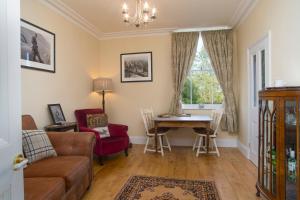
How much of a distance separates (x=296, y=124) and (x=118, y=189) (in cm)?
210

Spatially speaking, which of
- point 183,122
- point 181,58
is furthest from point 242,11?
point 183,122

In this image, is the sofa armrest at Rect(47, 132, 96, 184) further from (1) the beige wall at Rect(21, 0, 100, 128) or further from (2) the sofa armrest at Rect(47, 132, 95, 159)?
(1) the beige wall at Rect(21, 0, 100, 128)

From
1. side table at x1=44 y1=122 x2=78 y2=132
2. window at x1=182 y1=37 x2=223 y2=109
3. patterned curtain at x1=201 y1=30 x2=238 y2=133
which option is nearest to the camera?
side table at x1=44 y1=122 x2=78 y2=132

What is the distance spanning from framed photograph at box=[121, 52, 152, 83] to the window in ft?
3.27

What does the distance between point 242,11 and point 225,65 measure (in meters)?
1.17

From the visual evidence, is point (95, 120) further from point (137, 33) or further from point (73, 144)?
point (137, 33)

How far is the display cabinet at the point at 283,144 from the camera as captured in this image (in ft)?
5.85

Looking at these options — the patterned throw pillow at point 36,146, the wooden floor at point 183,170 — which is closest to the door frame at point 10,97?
the patterned throw pillow at point 36,146

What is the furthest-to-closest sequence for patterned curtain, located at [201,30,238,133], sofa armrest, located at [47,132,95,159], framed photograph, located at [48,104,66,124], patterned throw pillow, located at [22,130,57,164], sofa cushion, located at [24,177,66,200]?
patterned curtain, located at [201,30,238,133] < framed photograph, located at [48,104,66,124] < sofa armrest, located at [47,132,95,159] < patterned throw pillow, located at [22,130,57,164] < sofa cushion, located at [24,177,66,200]

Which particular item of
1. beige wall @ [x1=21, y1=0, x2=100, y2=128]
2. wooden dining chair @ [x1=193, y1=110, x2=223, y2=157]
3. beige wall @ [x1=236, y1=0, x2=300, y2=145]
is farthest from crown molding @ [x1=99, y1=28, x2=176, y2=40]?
wooden dining chair @ [x1=193, y1=110, x2=223, y2=157]

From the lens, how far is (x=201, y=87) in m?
4.91

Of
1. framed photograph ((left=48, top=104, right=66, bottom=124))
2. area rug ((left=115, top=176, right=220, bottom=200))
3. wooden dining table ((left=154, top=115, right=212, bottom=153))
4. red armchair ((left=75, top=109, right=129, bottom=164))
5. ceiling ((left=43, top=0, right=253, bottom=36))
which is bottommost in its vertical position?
area rug ((left=115, top=176, right=220, bottom=200))

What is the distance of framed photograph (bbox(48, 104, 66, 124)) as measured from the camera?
3363 millimetres

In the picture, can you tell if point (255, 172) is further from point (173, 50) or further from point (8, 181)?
point (8, 181)
